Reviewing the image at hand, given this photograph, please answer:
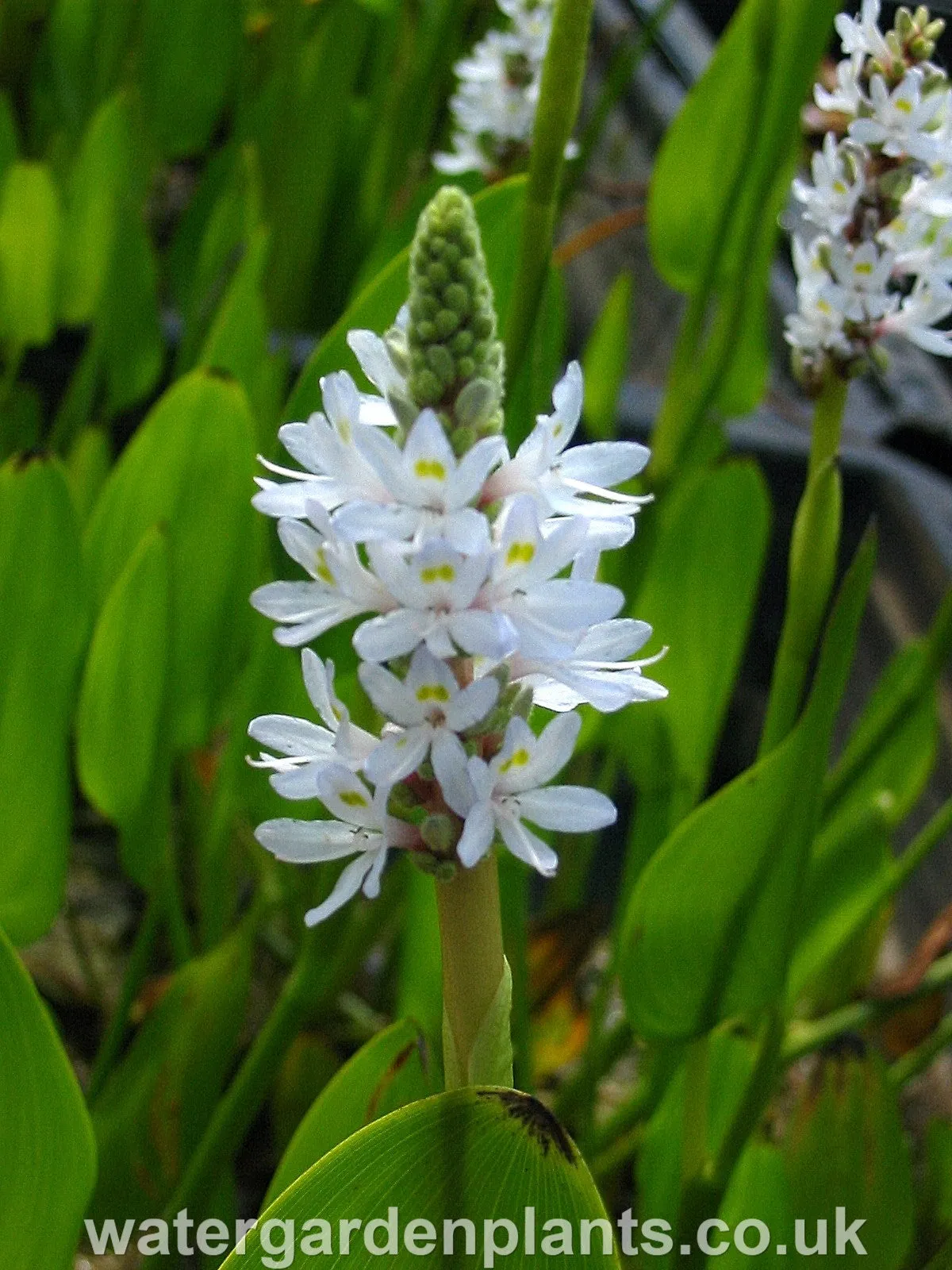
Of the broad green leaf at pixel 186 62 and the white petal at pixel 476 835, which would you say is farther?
the broad green leaf at pixel 186 62

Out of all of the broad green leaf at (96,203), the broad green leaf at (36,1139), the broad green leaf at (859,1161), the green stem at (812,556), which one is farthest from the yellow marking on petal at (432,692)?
the broad green leaf at (96,203)

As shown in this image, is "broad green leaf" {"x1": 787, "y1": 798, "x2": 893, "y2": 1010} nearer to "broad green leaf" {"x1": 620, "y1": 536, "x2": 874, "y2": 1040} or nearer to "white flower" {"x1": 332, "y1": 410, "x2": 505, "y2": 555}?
"broad green leaf" {"x1": 620, "y1": 536, "x2": 874, "y2": 1040}

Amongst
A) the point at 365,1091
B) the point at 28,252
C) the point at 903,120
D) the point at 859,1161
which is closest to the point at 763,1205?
the point at 859,1161

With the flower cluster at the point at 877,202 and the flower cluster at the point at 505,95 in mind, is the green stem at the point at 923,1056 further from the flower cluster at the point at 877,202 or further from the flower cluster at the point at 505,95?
the flower cluster at the point at 505,95

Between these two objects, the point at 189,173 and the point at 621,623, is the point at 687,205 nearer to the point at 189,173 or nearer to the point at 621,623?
the point at 621,623

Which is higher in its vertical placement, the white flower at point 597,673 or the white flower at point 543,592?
the white flower at point 543,592

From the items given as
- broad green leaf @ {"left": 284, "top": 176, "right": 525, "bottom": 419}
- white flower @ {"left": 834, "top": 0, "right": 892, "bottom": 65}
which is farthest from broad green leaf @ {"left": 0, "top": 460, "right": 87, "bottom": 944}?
white flower @ {"left": 834, "top": 0, "right": 892, "bottom": 65}

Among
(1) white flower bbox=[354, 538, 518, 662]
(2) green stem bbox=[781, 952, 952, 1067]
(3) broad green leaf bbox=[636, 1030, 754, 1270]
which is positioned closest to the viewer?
(1) white flower bbox=[354, 538, 518, 662]

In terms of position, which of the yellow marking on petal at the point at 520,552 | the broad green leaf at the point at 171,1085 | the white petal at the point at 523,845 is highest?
the yellow marking on petal at the point at 520,552

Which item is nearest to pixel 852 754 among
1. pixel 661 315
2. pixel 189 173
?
pixel 661 315
